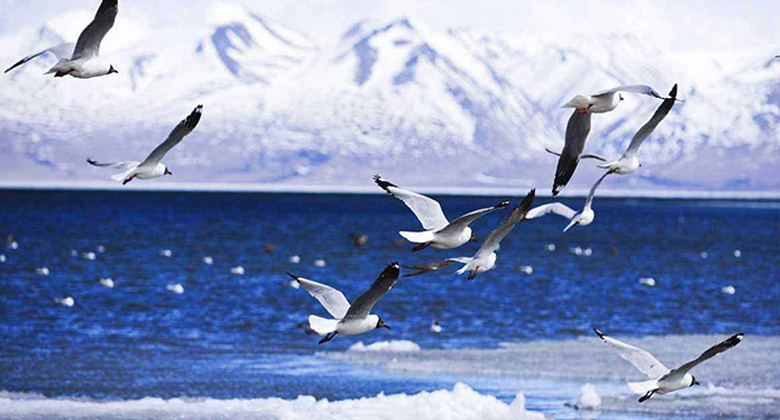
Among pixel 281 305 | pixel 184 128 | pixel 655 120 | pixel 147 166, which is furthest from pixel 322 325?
pixel 281 305

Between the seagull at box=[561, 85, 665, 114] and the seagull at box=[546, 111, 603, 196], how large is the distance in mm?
404

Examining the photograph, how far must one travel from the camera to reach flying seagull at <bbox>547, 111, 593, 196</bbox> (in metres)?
14.4

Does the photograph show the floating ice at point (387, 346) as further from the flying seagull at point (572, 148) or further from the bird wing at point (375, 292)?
the bird wing at point (375, 292)

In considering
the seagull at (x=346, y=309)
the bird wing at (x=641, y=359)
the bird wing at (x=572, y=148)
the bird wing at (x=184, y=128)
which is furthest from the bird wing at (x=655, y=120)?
the bird wing at (x=184, y=128)

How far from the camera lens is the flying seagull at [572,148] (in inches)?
567

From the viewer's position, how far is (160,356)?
34344 millimetres

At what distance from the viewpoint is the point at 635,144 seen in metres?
15.0

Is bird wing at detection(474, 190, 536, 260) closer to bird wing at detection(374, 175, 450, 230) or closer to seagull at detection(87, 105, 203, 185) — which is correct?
bird wing at detection(374, 175, 450, 230)

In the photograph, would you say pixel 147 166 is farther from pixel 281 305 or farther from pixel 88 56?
pixel 281 305

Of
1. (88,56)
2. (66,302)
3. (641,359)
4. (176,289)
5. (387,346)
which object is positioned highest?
(88,56)

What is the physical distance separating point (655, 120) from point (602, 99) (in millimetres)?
718

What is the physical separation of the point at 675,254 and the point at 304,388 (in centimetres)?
6369

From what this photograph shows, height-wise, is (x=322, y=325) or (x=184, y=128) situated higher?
(x=184, y=128)

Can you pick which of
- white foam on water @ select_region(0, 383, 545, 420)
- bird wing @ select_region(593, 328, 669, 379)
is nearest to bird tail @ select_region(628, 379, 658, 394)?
bird wing @ select_region(593, 328, 669, 379)
